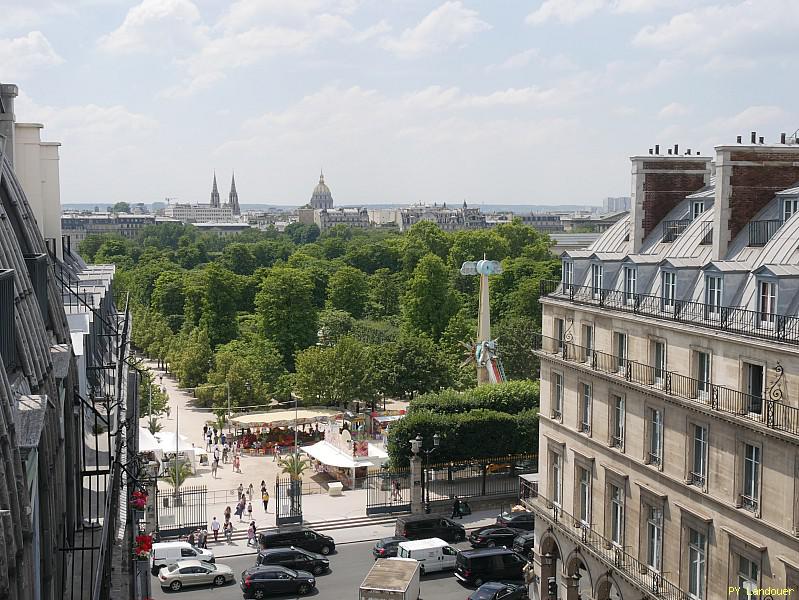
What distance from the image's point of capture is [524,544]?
38.4 m

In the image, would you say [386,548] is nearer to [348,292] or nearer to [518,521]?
[518,521]

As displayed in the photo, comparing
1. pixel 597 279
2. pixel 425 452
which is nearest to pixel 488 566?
pixel 425 452

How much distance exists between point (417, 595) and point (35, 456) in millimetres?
21699

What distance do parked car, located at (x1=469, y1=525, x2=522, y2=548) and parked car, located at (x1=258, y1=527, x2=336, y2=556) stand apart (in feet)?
18.6

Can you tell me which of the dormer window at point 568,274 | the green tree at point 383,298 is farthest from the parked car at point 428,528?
the green tree at point 383,298

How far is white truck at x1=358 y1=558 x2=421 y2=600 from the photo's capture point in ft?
98.2

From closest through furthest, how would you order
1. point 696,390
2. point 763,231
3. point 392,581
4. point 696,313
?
point 696,390 → point 696,313 → point 763,231 → point 392,581

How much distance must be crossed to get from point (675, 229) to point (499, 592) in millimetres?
13303

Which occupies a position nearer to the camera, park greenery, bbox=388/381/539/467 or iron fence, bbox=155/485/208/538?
iron fence, bbox=155/485/208/538

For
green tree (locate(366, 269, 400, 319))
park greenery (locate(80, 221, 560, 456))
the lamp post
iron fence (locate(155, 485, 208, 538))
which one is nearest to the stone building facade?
the lamp post

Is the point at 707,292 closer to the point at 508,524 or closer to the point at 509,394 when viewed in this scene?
the point at 508,524

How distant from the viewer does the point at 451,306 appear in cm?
8525

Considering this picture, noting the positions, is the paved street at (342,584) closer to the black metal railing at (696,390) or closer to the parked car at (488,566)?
the parked car at (488,566)

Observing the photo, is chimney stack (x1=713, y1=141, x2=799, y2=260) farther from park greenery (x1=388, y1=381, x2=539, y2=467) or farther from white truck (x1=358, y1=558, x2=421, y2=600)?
park greenery (x1=388, y1=381, x2=539, y2=467)
